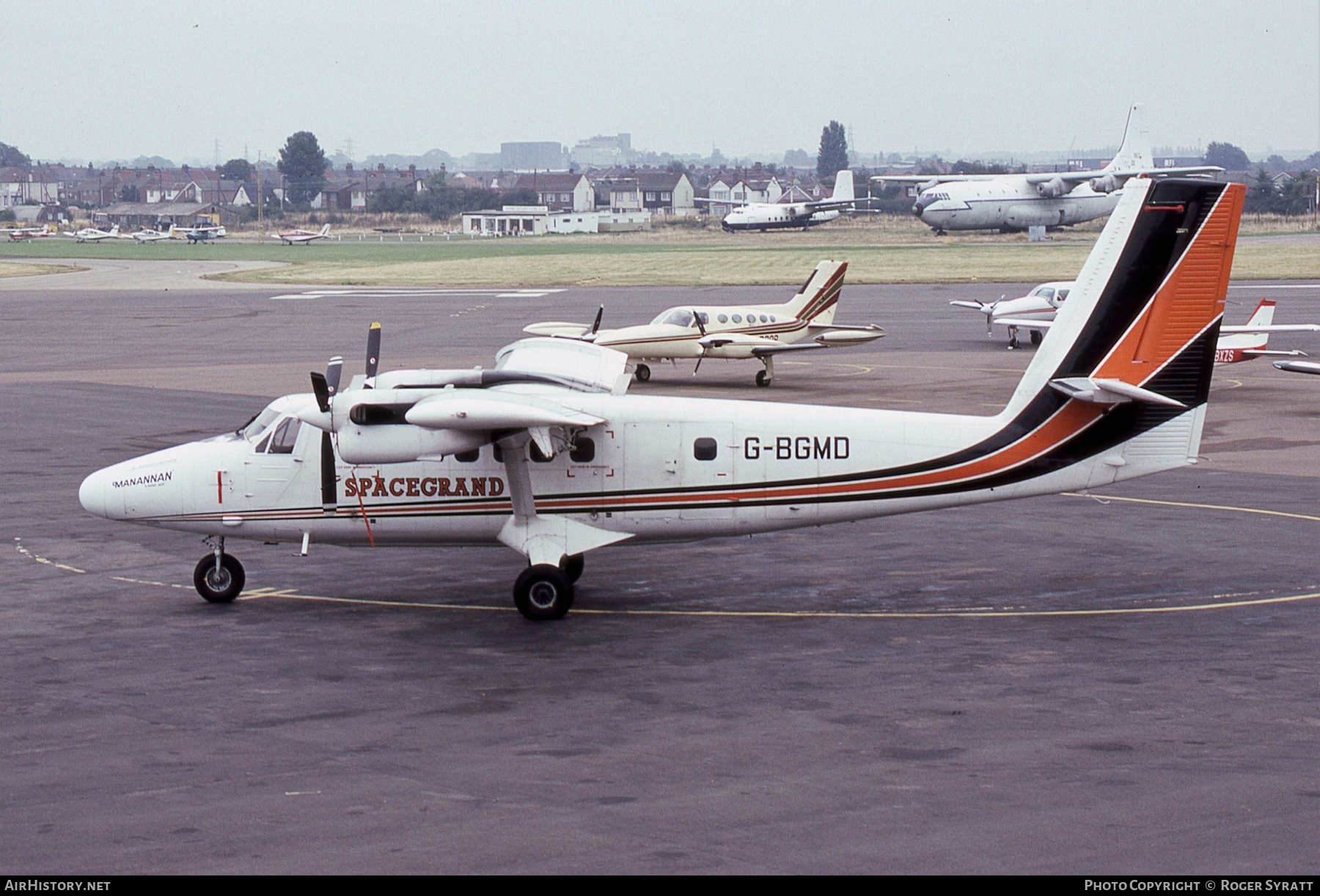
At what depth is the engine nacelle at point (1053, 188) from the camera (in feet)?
439

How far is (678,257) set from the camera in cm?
12938

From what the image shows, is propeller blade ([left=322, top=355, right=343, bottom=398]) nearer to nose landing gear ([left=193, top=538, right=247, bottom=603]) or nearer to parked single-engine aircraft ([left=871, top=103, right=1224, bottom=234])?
nose landing gear ([left=193, top=538, right=247, bottom=603])

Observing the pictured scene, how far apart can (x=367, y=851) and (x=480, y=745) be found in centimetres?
304

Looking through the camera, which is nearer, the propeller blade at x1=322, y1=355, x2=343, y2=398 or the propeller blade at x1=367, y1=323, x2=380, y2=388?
the propeller blade at x1=322, y1=355, x2=343, y2=398

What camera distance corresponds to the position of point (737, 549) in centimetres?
2564

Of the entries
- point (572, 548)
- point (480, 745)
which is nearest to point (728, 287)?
point (572, 548)

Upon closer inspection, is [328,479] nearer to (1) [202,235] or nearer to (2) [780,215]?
(2) [780,215]

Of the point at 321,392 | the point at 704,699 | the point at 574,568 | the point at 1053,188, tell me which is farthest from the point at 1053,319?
the point at 1053,188

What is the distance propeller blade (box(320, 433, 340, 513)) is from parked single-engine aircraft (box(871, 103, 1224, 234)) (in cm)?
12209

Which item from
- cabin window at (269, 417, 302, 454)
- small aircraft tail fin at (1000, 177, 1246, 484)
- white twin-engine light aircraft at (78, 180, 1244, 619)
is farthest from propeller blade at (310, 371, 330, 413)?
small aircraft tail fin at (1000, 177, 1246, 484)

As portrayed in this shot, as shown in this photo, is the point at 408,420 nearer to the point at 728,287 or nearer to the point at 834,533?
the point at 834,533

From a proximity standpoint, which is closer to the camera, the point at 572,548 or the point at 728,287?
the point at 572,548

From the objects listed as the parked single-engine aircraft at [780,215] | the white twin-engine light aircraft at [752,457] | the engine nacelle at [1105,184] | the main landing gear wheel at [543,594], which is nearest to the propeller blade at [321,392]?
the white twin-engine light aircraft at [752,457]

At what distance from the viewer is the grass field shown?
10156 centimetres
